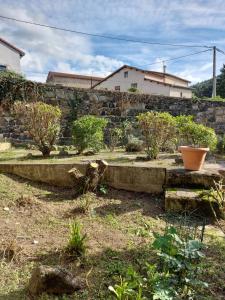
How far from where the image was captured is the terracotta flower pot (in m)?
4.71

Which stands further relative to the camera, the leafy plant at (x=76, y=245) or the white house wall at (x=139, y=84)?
the white house wall at (x=139, y=84)

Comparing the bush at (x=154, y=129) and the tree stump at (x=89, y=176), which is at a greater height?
the bush at (x=154, y=129)

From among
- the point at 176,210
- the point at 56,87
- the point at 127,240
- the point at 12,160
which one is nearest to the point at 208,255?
the point at 127,240

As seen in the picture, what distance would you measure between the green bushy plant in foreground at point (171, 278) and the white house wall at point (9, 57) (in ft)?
73.2

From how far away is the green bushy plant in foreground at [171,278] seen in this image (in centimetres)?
212

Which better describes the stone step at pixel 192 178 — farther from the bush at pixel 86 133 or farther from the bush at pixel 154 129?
Result: the bush at pixel 86 133

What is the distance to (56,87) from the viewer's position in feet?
27.8

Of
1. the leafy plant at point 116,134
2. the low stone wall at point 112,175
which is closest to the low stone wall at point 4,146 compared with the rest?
the low stone wall at point 112,175

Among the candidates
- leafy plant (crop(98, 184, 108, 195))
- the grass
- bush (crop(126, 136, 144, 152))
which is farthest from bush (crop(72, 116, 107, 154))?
leafy plant (crop(98, 184, 108, 195))

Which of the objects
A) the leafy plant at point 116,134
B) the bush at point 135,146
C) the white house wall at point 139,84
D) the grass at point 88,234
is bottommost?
the grass at point 88,234

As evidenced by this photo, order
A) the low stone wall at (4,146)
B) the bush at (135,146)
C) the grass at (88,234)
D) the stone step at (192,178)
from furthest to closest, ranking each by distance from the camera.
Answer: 1. the bush at (135,146)
2. the low stone wall at (4,146)
3. the stone step at (192,178)
4. the grass at (88,234)

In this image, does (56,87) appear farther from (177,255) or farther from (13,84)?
(177,255)

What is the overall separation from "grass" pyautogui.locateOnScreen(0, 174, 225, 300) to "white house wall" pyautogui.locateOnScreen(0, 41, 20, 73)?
782 inches

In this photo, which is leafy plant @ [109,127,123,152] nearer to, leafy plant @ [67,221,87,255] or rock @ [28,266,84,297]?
leafy plant @ [67,221,87,255]
